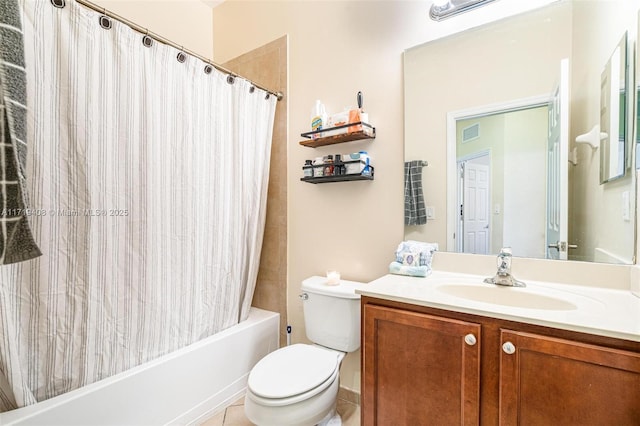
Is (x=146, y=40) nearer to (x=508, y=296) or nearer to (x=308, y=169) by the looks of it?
(x=308, y=169)

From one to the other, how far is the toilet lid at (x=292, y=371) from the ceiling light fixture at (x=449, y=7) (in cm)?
170

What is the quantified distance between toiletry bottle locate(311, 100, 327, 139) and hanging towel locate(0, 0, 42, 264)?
1.22 metres

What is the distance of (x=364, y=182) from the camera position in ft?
5.76

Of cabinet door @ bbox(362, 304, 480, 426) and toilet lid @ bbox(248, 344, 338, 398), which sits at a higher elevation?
cabinet door @ bbox(362, 304, 480, 426)

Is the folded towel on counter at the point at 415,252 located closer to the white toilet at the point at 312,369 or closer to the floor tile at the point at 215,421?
the white toilet at the point at 312,369

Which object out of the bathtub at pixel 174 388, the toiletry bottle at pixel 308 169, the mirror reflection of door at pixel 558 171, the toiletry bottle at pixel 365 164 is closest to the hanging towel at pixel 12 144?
the bathtub at pixel 174 388

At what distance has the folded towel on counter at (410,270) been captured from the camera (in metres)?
1.43

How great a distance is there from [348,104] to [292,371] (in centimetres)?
143

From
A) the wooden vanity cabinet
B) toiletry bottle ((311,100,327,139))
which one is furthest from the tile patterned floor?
A: toiletry bottle ((311,100,327,139))

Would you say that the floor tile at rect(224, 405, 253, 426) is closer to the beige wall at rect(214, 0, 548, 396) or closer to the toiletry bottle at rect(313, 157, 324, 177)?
the beige wall at rect(214, 0, 548, 396)

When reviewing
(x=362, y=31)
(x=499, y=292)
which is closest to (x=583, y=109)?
(x=499, y=292)

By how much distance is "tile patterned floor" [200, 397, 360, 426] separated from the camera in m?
1.65

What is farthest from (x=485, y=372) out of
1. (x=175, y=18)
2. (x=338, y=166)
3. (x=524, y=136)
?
(x=175, y=18)

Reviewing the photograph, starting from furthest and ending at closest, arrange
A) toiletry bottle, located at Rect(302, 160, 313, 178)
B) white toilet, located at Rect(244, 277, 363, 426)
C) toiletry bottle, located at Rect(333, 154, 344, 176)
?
toiletry bottle, located at Rect(302, 160, 313, 178)
toiletry bottle, located at Rect(333, 154, 344, 176)
white toilet, located at Rect(244, 277, 363, 426)
